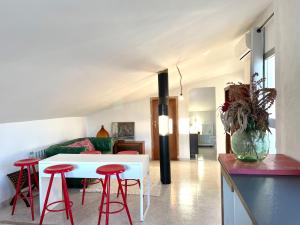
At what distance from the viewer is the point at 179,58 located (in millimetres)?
4051

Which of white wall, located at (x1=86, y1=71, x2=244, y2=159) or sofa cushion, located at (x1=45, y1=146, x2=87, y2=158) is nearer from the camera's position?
sofa cushion, located at (x1=45, y1=146, x2=87, y2=158)

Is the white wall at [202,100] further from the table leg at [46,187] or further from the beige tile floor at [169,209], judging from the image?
the table leg at [46,187]

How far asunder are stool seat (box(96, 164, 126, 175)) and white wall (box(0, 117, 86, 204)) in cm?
192

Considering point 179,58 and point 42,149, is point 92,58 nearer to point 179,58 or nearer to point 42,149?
point 179,58

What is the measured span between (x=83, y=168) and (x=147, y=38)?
1.91 m

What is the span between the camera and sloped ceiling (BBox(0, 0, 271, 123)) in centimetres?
161

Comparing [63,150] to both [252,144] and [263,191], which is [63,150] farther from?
[263,191]

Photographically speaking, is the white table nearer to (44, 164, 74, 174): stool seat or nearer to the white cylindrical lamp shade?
(44, 164, 74, 174): stool seat

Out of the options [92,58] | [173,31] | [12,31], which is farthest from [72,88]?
[12,31]

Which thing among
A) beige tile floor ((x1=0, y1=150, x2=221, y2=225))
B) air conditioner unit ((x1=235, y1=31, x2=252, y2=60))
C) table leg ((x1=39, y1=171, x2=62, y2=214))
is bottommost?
beige tile floor ((x1=0, y1=150, x2=221, y2=225))

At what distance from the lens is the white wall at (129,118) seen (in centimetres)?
733

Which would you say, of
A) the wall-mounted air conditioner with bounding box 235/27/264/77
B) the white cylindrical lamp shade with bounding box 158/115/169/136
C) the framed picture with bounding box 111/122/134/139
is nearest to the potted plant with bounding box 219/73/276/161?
the wall-mounted air conditioner with bounding box 235/27/264/77

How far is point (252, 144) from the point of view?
1786 mm

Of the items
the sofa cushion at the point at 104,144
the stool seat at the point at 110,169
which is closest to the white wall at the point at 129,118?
the sofa cushion at the point at 104,144
